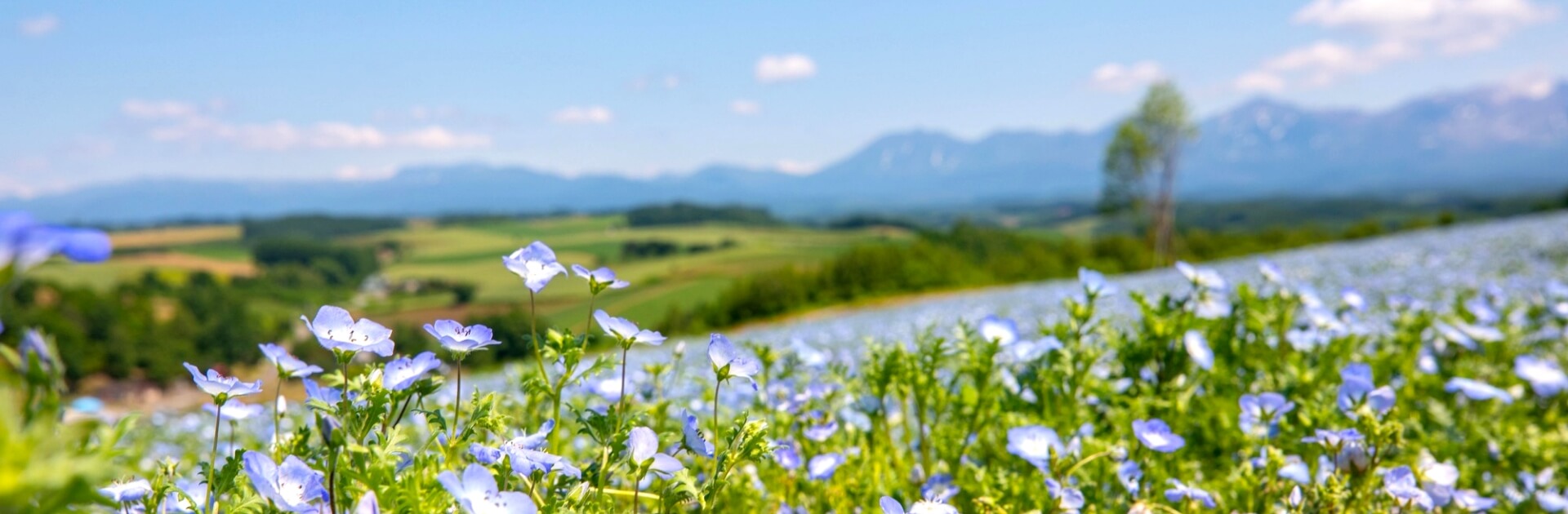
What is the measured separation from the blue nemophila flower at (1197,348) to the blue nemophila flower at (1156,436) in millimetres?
680

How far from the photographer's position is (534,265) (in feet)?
5.28

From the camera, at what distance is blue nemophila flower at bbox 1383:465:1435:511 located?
2.04 meters

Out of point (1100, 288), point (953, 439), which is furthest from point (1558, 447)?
point (953, 439)

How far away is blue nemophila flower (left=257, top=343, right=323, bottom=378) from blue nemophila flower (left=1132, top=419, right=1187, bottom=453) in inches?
78.5

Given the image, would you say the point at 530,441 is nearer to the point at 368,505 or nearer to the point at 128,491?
the point at 368,505

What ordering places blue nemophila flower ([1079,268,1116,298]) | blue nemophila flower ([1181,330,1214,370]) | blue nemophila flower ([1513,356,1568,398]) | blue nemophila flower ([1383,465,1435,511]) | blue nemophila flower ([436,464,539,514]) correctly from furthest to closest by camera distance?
blue nemophila flower ([1513,356,1568,398])
blue nemophila flower ([1181,330,1214,370])
blue nemophila flower ([1079,268,1116,298])
blue nemophila flower ([1383,465,1435,511])
blue nemophila flower ([436,464,539,514])

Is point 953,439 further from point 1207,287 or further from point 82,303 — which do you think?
point 82,303

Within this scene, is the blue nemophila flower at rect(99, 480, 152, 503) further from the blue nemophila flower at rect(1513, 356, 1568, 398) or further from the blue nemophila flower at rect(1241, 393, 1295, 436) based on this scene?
the blue nemophila flower at rect(1513, 356, 1568, 398)

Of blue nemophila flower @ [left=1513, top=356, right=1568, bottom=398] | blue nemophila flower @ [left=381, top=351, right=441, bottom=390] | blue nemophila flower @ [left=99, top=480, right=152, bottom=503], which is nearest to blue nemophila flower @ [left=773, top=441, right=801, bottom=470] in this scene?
blue nemophila flower @ [left=381, top=351, right=441, bottom=390]

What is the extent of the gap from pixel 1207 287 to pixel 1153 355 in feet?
1.06

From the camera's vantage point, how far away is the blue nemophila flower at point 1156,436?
2295 mm

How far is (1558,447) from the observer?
322 cm

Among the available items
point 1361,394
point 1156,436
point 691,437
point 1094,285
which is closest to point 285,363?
point 691,437

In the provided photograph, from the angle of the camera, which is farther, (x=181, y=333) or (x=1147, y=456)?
(x=181, y=333)
